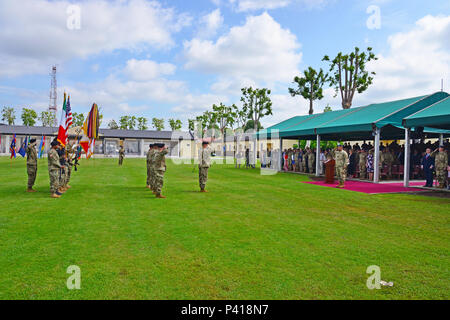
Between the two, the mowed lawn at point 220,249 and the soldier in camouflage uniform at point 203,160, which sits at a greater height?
the soldier in camouflage uniform at point 203,160

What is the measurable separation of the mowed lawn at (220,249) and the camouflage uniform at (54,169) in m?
0.93

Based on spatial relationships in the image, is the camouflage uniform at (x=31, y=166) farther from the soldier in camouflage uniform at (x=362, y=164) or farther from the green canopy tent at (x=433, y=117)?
the soldier in camouflage uniform at (x=362, y=164)

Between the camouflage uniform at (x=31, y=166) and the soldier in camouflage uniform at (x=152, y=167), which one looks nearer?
the soldier in camouflage uniform at (x=152, y=167)

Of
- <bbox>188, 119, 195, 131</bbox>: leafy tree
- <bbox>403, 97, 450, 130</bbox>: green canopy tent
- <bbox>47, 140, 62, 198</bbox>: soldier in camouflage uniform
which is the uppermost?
<bbox>188, 119, 195, 131</bbox>: leafy tree

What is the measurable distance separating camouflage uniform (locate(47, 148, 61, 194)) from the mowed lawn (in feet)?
3.05

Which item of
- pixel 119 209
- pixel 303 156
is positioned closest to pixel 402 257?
Result: pixel 119 209

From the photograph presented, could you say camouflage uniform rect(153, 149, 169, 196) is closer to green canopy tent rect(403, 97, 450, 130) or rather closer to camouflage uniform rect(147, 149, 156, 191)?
camouflage uniform rect(147, 149, 156, 191)

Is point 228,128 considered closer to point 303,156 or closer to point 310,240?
point 303,156

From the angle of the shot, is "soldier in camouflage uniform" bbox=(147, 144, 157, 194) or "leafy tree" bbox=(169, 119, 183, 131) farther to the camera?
"leafy tree" bbox=(169, 119, 183, 131)

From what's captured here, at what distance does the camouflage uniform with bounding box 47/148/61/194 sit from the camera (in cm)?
1040

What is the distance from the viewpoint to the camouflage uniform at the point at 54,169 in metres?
10.4

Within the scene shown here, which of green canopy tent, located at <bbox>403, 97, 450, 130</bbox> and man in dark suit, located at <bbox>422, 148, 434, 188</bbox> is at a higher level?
green canopy tent, located at <bbox>403, 97, 450, 130</bbox>

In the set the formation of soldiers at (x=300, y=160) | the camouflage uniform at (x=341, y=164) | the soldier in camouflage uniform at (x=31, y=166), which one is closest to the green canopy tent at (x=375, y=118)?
the formation of soldiers at (x=300, y=160)

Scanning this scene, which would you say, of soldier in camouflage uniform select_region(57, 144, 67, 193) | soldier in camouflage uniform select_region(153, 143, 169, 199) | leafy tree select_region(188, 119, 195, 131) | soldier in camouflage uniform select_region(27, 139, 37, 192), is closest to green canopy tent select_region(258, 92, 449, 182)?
soldier in camouflage uniform select_region(153, 143, 169, 199)
